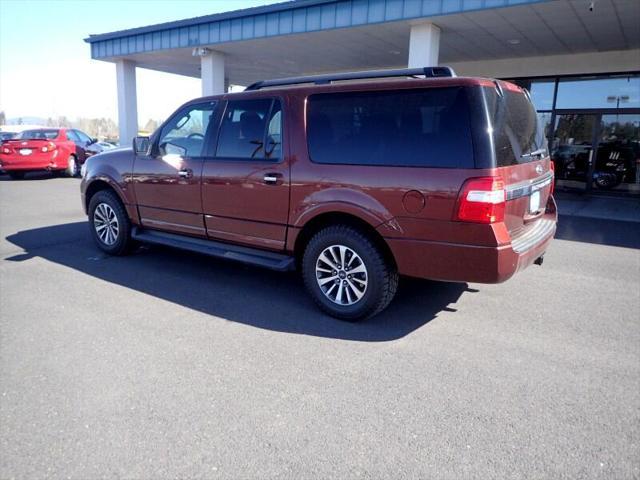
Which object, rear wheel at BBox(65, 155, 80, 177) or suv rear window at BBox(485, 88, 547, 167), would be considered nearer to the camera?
suv rear window at BBox(485, 88, 547, 167)

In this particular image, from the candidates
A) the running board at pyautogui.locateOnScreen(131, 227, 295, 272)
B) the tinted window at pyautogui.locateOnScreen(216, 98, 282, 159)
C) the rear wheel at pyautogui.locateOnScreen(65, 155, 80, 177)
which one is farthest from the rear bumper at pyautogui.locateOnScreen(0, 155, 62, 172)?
the tinted window at pyautogui.locateOnScreen(216, 98, 282, 159)

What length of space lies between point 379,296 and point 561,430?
Result: 1637mm

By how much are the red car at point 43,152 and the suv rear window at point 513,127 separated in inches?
567

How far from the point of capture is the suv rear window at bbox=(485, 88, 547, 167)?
11.4 feet

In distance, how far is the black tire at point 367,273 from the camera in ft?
12.8

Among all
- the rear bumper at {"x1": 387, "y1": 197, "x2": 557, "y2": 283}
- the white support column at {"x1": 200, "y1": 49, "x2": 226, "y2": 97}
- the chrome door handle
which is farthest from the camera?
the white support column at {"x1": 200, "y1": 49, "x2": 226, "y2": 97}

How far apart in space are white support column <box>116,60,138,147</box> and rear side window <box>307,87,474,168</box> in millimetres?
14185

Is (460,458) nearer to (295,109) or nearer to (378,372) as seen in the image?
(378,372)

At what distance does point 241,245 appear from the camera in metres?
4.84

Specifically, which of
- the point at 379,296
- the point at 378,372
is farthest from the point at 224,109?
the point at 378,372

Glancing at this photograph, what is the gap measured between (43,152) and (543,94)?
14.5 m

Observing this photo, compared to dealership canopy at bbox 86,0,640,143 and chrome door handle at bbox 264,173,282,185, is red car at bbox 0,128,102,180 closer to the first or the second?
dealership canopy at bbox 86,0,640,143

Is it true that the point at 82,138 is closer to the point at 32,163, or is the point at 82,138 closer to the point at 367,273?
the point at 32,163

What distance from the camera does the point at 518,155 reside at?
3.75m
